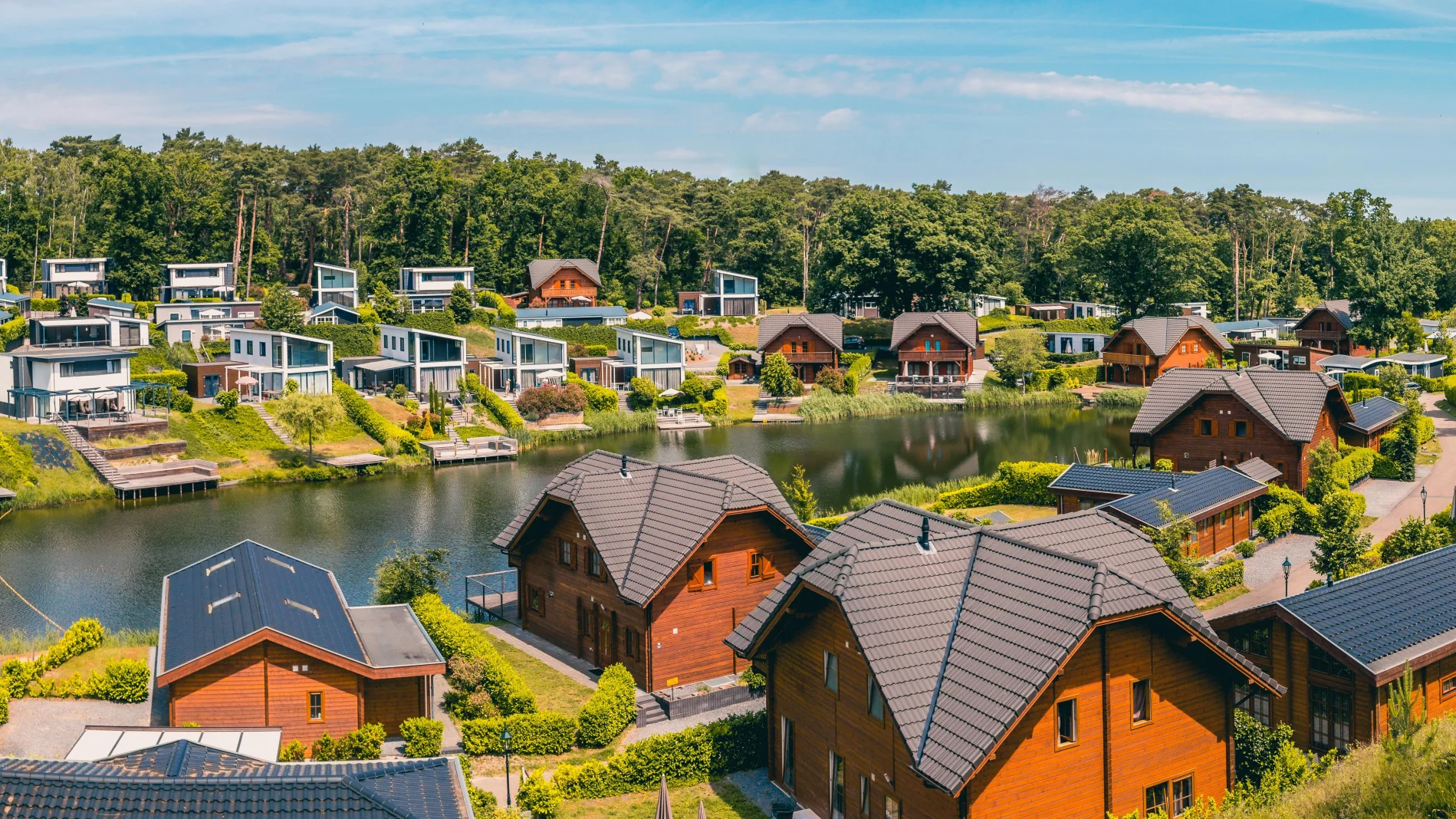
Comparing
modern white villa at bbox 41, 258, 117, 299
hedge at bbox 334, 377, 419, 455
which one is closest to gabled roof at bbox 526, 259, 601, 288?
modern white villa at bbox 41, 258, 117, 299

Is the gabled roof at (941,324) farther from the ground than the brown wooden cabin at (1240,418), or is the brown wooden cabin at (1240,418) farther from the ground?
the gabled roof at (941,324)

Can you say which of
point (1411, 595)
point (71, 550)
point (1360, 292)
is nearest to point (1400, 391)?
point (1360, 292)

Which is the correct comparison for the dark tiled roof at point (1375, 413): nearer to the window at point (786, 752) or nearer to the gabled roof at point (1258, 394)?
the gabled roof at point (1258, 394)

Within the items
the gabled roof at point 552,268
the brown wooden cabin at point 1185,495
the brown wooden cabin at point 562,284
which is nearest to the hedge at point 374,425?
the brown wooden cabin at point 562,284

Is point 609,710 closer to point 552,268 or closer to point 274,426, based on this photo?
point 274,426

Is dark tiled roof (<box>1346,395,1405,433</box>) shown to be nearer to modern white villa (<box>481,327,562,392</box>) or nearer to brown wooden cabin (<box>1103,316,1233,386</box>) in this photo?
brown wooden cabin (<box>1103,316,1233,386</box>)

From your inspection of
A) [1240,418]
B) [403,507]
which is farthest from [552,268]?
[1240,418]
